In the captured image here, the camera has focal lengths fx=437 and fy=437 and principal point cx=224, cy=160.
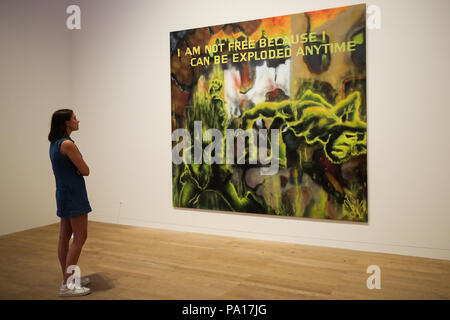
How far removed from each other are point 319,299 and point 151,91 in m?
3.37

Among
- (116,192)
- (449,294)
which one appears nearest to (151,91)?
(116,192)

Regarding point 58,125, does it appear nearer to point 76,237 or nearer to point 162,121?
point 76,237

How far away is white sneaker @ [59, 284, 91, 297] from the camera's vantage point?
10.3ft

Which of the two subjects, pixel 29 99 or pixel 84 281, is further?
pixel 29 99

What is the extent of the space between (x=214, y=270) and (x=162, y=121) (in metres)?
2.25

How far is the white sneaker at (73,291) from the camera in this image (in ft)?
10.3

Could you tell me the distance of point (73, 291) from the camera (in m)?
3.15

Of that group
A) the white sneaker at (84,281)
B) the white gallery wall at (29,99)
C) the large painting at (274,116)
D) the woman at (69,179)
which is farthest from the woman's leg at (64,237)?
the white gallery wall at (29,99)

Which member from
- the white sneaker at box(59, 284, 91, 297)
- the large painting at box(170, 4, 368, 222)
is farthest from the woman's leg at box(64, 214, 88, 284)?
the large painting at box(170, 4, 368, 222)

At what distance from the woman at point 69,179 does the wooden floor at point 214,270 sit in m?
0.34

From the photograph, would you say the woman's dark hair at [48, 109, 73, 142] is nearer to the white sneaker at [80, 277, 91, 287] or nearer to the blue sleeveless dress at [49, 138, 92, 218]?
the blue sleeveless dress at [49, 138, 92, 218]

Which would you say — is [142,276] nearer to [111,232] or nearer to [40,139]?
[111,232]

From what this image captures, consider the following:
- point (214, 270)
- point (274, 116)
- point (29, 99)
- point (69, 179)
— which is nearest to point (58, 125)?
point (69, 179)

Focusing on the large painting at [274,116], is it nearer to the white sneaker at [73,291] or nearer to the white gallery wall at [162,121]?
the white gallery wall at [162,121]
